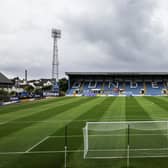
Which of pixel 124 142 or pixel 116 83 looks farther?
pixel 116 83

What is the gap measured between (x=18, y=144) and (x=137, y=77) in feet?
293

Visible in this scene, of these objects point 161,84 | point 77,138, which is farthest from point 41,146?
point 161,84

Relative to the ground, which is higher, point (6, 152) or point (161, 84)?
point (161, 84)

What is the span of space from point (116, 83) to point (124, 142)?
85.6m

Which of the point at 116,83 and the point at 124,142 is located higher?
the point at 116,83

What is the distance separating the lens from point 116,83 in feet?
324

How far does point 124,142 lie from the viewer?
13.7 metres

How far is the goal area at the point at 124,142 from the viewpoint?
37.4ft

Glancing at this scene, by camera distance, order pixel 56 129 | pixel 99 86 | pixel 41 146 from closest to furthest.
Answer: pixel 41 146, pixel 56 129, pixel 99 86

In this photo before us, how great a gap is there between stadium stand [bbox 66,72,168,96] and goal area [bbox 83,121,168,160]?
240 feet

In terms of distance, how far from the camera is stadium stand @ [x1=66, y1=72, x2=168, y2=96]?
90.3 meters

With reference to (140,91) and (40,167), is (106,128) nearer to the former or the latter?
(40,167)

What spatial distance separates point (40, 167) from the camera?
9820mm

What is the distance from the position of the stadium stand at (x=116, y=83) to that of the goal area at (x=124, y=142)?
73.3 metres
